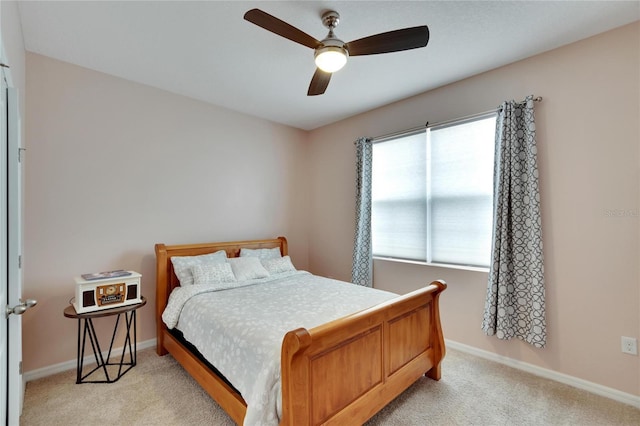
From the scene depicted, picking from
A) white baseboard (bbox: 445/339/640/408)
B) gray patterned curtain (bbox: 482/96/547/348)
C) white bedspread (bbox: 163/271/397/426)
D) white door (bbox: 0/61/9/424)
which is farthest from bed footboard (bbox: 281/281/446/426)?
white door (bbox: 0/61/9/424)

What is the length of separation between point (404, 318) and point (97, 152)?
10.0 ft

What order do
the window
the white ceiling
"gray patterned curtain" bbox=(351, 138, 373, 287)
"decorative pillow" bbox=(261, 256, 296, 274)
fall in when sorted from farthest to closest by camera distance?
"gray patterned curtain" bbox=(351, 138, 373, 287)
"decorative pillow" bbox=(261, 256, 296, 274)
the window
the white ceiling

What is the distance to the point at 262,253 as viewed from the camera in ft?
11.9

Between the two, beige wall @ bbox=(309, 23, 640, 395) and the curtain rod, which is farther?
the curtain rod

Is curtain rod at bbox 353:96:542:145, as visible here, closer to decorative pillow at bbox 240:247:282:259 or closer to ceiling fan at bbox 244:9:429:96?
ceiling fan at bbox 244:9:429:96

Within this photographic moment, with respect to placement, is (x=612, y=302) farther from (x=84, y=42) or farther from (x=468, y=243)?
(x=84, y=42)

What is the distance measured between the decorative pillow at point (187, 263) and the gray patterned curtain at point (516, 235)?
2628mm

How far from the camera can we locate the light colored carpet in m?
1.96

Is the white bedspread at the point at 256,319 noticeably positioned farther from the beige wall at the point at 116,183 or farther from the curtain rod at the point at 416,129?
the curtain rod at the point at 416,129

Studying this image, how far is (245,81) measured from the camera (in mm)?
2994

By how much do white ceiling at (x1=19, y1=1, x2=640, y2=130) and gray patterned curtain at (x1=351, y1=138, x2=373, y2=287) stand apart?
2.67 feet

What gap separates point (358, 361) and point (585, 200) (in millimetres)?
2132

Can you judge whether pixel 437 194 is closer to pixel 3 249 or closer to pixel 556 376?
pixel 556 376

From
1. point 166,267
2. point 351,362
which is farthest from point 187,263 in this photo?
point 351,362
